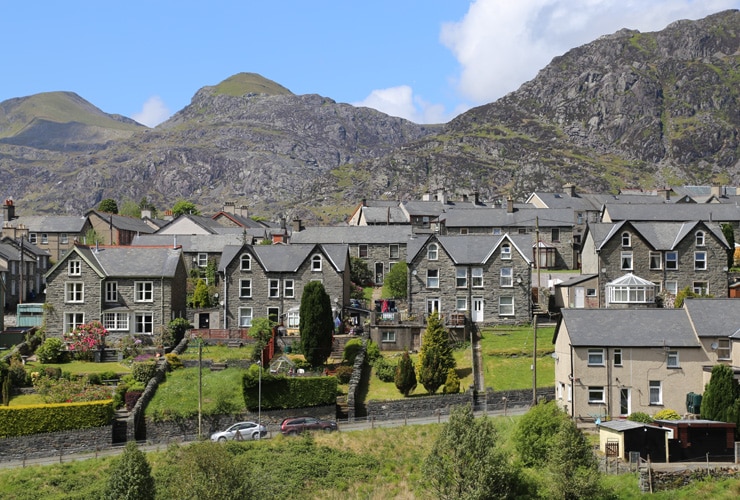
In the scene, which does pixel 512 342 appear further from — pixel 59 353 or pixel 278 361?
pixel 59 353

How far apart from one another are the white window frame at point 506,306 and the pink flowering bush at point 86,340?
29.8m

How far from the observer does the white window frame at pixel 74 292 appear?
68.4m

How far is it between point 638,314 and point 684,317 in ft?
8.73

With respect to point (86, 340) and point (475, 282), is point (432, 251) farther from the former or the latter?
point (86, 340)

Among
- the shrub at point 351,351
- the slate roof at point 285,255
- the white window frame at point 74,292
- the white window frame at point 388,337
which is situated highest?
the slate roof at point 285,255

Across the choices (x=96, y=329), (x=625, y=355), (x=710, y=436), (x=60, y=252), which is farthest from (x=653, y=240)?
(x=60, y=252)

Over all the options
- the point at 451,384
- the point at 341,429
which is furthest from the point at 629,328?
the point at 341,429

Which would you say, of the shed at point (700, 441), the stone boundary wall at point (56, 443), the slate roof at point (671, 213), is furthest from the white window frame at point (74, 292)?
the slate roof at point (671, 213)

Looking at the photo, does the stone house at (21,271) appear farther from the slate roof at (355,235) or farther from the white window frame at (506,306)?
the white window frame at (506,306)

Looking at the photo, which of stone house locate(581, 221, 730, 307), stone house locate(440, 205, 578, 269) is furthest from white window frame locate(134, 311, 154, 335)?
stone house locate(581, 221, 730, 307)

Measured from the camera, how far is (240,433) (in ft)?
165

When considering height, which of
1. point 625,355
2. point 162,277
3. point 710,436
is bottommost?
point 710,436

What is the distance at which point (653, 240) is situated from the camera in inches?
2918

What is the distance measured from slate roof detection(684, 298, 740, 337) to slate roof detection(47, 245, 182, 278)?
37.5 meters
